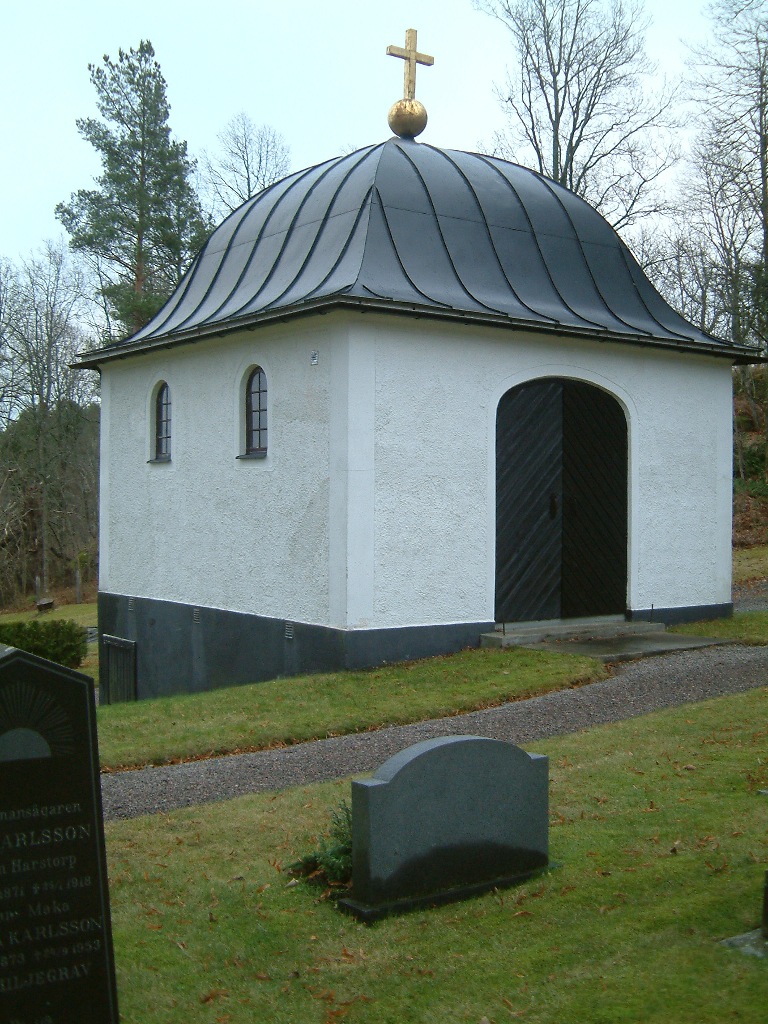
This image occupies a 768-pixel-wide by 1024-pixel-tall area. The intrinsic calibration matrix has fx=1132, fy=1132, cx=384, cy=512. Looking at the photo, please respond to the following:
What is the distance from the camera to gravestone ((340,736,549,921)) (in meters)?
5.24

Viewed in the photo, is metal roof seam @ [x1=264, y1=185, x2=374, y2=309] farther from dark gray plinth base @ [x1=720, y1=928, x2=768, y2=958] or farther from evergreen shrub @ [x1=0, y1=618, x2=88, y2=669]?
dark gray plinth base @ [x1=720, y1=928, x2=768, y2=958]

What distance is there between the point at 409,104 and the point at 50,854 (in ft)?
46.3

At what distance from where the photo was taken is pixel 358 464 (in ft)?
40.4

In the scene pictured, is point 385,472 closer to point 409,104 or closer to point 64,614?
point 409,104

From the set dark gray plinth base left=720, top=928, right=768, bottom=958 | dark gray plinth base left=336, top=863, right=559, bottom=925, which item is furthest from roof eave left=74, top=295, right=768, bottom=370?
dark gray plinth base left=720, top=928, right=768, bottom=958

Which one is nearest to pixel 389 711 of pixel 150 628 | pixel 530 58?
pixel 150 628

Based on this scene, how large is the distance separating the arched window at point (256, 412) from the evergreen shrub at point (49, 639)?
6.83 meters

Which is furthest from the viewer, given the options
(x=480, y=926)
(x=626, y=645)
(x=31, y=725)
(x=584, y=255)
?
(x=584, y=255)

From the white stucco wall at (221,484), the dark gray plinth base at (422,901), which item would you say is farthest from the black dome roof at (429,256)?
the dark gray plinth base at (422,901)

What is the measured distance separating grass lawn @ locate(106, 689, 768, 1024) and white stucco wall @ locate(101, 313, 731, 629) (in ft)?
17.9

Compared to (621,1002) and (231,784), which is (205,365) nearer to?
(231,784)

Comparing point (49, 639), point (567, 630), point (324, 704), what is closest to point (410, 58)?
point (567, 630)

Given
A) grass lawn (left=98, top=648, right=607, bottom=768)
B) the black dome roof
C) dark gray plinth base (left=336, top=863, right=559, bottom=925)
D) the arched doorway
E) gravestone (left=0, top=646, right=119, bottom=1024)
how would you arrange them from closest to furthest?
gravestone (left=0, top=646, right=119, bottom=1024)
dark gray plinth base (left=336, top=863, right=559, bottom=925)
grass lawn (left=98, top=648, right=607, bottom=768)
the black dome roof
the arched doorway

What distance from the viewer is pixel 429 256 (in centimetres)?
1378
